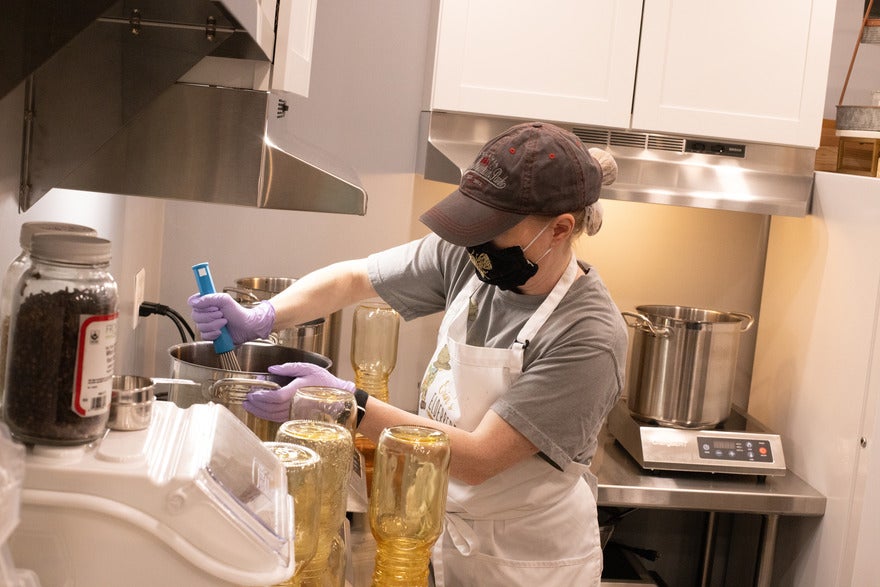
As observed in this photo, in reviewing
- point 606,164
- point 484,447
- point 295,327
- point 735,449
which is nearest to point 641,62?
point 606,164

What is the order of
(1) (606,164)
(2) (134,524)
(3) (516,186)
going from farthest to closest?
1. (1) (606,164)
2. (3) (516,186)
3. (2) (134,524)

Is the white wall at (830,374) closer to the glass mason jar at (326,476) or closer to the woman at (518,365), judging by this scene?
the woman at (518,365)

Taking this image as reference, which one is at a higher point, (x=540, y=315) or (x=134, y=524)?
(x=540, y=315)

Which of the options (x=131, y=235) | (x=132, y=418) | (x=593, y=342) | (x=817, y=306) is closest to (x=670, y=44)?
(x=817, y=306)

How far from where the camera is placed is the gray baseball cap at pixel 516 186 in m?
1.60

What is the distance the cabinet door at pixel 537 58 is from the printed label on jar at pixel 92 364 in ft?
5.97

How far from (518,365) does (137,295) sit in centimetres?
92

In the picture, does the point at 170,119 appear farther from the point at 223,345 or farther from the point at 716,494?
the point at 716,494

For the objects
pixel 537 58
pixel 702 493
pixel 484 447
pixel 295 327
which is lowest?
pixel 702 493

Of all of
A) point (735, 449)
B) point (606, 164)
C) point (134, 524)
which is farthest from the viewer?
point (735, 449)

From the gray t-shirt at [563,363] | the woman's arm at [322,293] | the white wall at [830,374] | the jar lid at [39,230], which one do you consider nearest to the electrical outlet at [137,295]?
the woman's arm at [322,293]

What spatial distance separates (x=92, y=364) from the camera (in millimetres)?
799

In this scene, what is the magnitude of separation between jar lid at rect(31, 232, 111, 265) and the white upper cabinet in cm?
180

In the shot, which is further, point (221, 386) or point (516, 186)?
point (516, 186)
